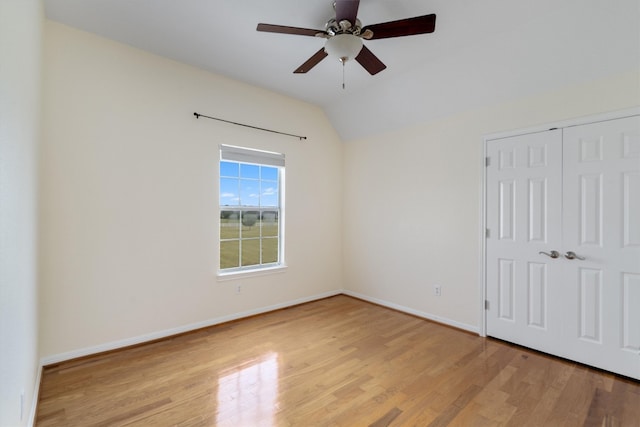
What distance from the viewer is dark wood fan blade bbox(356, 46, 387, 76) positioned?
2348 millimetres

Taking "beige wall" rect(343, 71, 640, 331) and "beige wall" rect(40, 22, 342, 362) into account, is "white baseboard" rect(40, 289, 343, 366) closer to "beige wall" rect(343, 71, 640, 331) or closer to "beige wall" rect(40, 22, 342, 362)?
"beige wall" rect(40, 22, 342, 362)

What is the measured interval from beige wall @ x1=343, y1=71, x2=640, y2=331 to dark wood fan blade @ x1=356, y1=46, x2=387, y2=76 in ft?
4.70

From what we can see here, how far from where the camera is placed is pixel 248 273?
3.71 meters

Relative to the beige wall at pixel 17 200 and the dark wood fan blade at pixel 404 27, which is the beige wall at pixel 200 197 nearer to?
the beige wall at pixel 17 200

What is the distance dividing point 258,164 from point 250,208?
59 cm

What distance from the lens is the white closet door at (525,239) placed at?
276cm

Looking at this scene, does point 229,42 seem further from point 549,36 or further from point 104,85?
point 549,36

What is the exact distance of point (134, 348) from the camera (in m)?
2.82

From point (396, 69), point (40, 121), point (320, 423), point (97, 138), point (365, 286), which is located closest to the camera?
point (320, 423)

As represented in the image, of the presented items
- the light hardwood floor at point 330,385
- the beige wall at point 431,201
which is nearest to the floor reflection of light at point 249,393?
the light hardwood floor at point 330,385

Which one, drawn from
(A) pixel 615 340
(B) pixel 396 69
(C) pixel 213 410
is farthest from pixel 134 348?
(A) pixel 615 340

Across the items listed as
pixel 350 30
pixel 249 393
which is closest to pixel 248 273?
pixel 249 393

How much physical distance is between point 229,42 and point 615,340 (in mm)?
4338

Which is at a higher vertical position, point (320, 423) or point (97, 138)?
point (97, 138)
